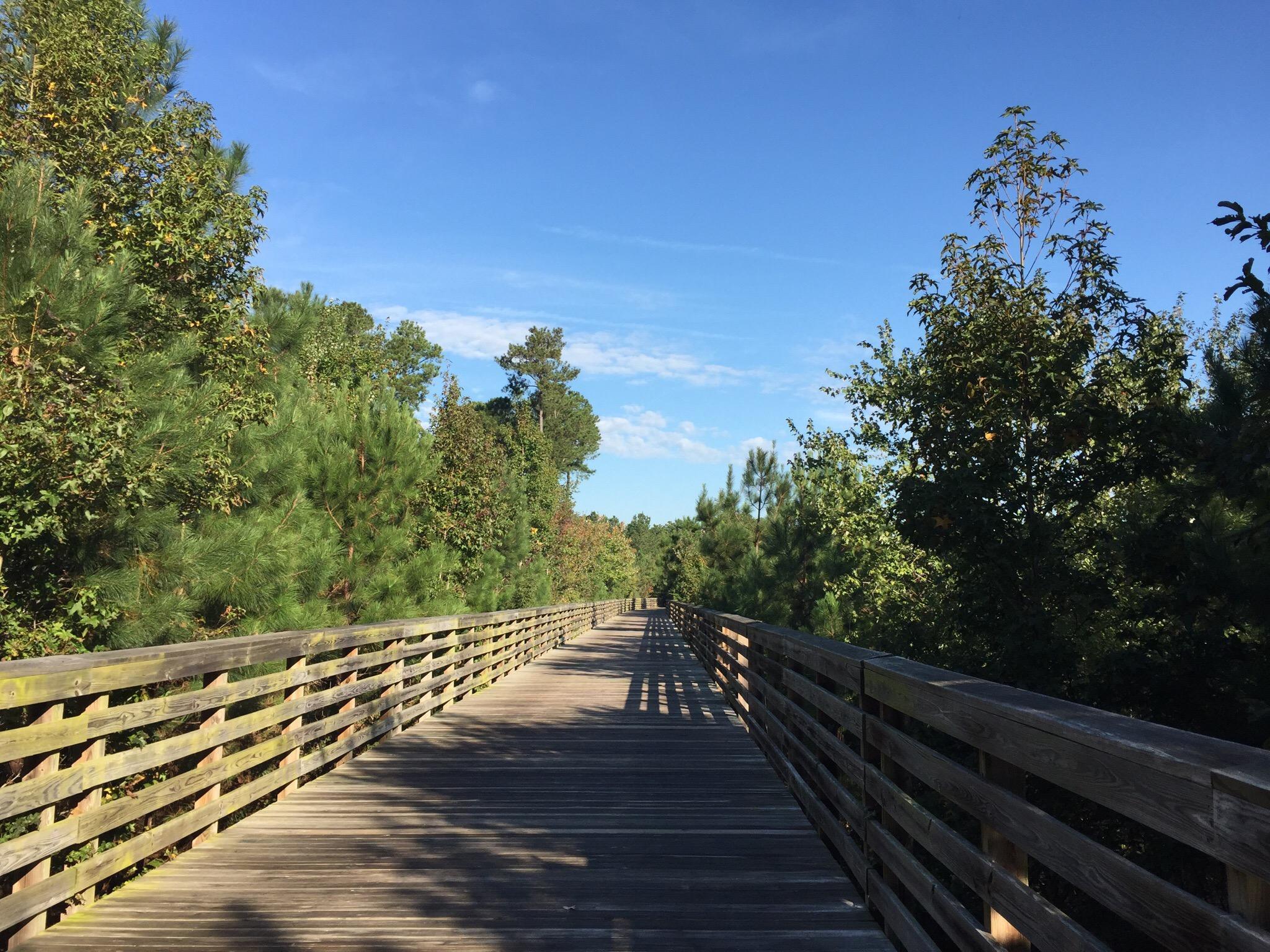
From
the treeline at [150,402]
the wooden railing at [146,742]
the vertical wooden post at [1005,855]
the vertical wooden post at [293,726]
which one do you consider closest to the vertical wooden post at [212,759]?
the wooden railing at [146,742]

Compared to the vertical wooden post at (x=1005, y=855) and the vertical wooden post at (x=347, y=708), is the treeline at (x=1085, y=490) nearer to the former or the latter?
the vertical wooden post at (x=1005, y=855)

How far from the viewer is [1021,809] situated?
2.33 m

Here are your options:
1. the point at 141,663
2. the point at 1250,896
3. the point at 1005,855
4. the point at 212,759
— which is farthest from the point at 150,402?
the point at 1250,896

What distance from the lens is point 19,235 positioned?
6254mm

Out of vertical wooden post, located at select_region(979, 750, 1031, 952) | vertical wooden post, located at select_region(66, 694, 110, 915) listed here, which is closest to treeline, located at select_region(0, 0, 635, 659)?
vertical wooden post, located at select_region(66, 694, 110, 915)

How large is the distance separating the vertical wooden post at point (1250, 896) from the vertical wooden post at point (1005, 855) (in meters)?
0.87

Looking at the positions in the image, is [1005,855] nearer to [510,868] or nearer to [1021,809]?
[1021,809]

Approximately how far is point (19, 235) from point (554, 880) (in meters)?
5.47

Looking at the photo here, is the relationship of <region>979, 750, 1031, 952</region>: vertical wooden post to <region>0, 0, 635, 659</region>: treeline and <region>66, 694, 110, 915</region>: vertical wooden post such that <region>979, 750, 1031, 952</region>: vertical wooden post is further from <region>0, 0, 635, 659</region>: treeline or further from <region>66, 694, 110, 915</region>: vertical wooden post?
<region>0, 0, 635, 659</region>: treeline

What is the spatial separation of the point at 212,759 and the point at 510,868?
177cm

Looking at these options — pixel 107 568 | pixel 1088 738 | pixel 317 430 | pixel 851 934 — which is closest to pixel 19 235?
pixel 107 568

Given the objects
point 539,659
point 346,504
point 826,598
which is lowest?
point 539,659

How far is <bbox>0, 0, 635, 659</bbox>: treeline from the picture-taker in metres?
6.09

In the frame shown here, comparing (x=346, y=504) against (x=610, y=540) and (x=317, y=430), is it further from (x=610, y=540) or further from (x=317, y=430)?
(x=610, y=540)
